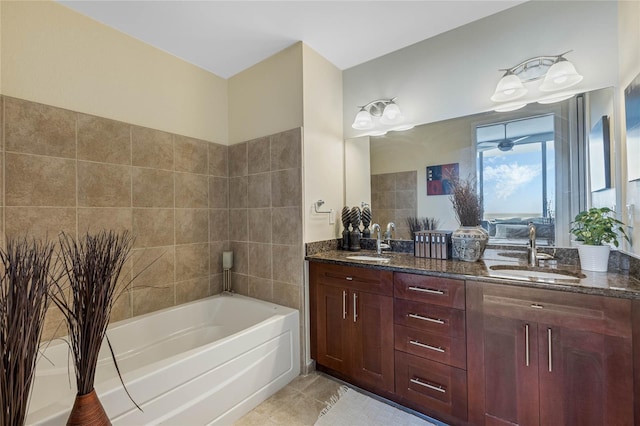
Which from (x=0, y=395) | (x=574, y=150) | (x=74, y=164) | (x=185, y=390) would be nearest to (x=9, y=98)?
(x=74, y=164)

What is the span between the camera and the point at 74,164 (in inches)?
68.7

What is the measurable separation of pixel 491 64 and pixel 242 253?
8.34 feet

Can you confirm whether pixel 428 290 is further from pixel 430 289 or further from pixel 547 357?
pixel 547 357

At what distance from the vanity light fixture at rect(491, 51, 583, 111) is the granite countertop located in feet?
3.38

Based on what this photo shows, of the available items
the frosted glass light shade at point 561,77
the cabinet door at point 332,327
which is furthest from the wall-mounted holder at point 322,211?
the frosted glass light shade at point 561,77

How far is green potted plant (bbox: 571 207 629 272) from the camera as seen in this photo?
1.41m

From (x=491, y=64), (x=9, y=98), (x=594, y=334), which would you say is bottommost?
(x=594, y=334)

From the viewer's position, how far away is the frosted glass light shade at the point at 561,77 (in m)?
1.63

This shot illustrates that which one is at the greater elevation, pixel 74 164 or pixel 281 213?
pixel 74 164

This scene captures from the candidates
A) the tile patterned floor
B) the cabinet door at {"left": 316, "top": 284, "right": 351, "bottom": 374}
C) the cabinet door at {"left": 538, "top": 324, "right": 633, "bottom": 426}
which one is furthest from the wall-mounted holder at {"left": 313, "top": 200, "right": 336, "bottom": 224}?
the cabinet door at {"left": 538, "top": 324, "right": 633, "bottom": 426}

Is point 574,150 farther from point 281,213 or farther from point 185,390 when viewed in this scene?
point 185,390

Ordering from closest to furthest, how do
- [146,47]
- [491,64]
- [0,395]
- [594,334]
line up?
[0,395], [594,334], [491,64], [146,47]

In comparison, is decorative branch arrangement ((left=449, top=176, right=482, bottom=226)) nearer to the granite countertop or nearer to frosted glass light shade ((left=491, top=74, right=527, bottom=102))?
the granite countertop

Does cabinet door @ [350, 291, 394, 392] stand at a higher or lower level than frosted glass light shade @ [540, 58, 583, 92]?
lower
